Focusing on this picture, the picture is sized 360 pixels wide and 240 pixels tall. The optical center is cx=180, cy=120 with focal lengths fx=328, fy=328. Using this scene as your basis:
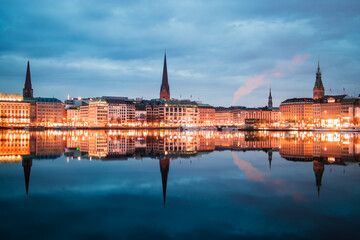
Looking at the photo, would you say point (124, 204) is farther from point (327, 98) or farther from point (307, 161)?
point (327, 98)

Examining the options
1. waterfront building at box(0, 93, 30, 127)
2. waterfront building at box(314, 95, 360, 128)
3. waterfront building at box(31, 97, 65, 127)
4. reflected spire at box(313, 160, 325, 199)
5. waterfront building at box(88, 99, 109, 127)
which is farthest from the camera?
waterfront building at box(88, 99, 109, 127)

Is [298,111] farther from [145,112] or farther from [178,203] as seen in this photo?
[178,203]

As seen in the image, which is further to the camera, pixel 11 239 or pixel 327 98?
pixel 327 98

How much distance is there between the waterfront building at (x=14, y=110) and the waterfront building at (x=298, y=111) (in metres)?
120

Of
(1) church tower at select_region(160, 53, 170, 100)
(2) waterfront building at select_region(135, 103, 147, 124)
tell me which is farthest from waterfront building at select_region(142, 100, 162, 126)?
(1) church tower at select_region(160, 53, 170, 100)

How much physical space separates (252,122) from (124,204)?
12845 centimetres

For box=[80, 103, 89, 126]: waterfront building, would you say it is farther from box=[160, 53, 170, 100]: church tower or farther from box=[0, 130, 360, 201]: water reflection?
box=[0, 130, 360, 201]: water reflection

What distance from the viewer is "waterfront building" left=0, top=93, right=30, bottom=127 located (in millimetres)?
137875

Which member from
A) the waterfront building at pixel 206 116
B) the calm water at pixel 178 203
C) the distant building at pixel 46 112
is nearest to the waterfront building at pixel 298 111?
the waterfront building at pixel 206 116

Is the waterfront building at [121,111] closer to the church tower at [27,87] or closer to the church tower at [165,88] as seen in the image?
the church tower at [165,88]

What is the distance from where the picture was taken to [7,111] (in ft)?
456

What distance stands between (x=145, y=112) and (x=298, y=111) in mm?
77376

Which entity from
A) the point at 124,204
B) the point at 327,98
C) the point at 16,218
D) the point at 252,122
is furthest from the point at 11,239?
the point at 327,98

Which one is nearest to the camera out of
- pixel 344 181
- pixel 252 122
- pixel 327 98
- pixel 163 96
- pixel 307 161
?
pixel 344 181
